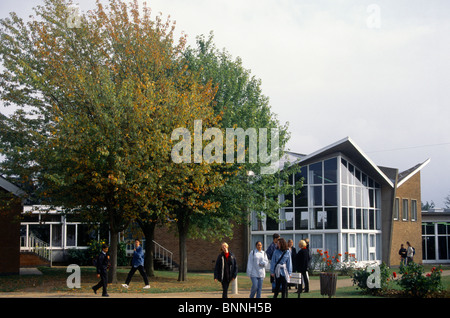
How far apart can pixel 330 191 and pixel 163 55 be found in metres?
14.7

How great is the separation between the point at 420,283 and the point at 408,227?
26.7 meters

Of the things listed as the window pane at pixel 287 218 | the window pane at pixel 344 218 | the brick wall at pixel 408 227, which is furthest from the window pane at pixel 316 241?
the brick wall at pixel 408 227

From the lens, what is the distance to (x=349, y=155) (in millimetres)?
36500

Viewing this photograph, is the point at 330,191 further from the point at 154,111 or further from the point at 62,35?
the point at 62,35

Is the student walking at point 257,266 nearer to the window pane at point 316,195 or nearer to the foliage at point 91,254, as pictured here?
the window pane at point 316,195

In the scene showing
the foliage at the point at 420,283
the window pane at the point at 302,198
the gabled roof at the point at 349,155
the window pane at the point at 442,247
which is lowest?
the window pane at the point at 442,247

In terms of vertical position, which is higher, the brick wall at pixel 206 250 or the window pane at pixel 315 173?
the window pane at pixel 315 173

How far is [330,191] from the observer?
35.5 m

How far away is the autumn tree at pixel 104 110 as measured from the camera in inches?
831

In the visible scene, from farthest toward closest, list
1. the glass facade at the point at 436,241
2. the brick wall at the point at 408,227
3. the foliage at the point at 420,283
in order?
the glass facade at the point at 436,241, the brick wall at the point at 408,227, the foliage at the point at 420,283

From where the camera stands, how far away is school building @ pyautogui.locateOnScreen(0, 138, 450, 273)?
35.4 meters

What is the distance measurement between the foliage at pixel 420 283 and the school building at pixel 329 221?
1667cm

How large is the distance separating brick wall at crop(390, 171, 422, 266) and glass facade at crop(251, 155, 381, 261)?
12.9 feet
